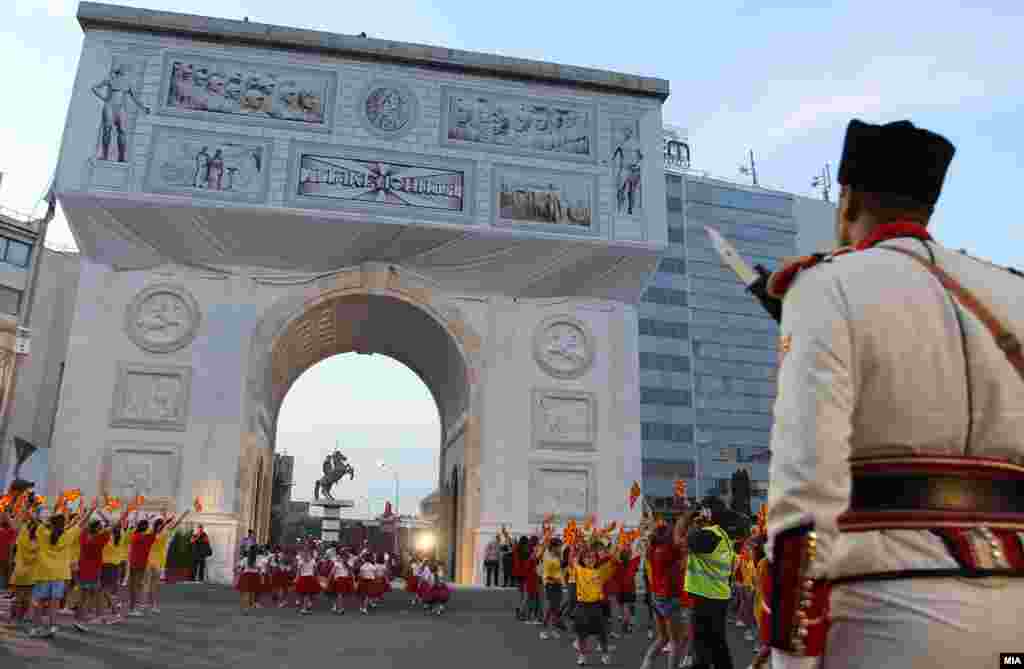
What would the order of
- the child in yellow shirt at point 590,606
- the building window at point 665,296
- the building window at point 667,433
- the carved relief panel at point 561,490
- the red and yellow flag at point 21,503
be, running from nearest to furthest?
the child in yellow shirt at point 590,606, the red and yellow flag at point 21,503, the carved relief panel at point 561,490, the building window at point 667,433, the building window at point 665,296

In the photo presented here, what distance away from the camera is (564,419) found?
2497 cm

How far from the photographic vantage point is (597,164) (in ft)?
85.7

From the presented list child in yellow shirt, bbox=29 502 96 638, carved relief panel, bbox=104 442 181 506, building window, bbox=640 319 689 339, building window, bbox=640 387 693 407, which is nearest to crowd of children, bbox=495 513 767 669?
child in yellow shirt, bbox=29 502 96 638

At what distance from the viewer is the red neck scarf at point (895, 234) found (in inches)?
83.0

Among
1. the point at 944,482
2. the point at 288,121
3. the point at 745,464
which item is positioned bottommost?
the point at 944,482

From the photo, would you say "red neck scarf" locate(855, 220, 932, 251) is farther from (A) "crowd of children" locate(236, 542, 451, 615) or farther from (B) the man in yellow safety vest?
(A) "crowd of children" locate(236, 542, 451, 615)

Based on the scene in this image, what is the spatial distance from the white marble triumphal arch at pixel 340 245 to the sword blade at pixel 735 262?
2150cm

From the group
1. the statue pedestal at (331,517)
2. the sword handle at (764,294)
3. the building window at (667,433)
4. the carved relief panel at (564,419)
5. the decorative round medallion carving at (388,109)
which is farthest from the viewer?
the building window at (667,433)

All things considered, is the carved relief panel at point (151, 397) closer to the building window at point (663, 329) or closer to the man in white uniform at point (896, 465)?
the man in white uniform at point (896, 465)

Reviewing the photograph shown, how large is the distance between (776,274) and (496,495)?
73.6 feet

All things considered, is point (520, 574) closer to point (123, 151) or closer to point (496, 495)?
point (496, 495)

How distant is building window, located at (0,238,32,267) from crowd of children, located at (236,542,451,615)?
25035 mm

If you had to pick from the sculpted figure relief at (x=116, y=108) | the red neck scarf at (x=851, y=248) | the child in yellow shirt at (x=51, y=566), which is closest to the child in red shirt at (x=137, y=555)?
the child in yellow shirt at (x=51, y=566)

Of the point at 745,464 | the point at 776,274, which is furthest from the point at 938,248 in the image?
the point at 745,464
